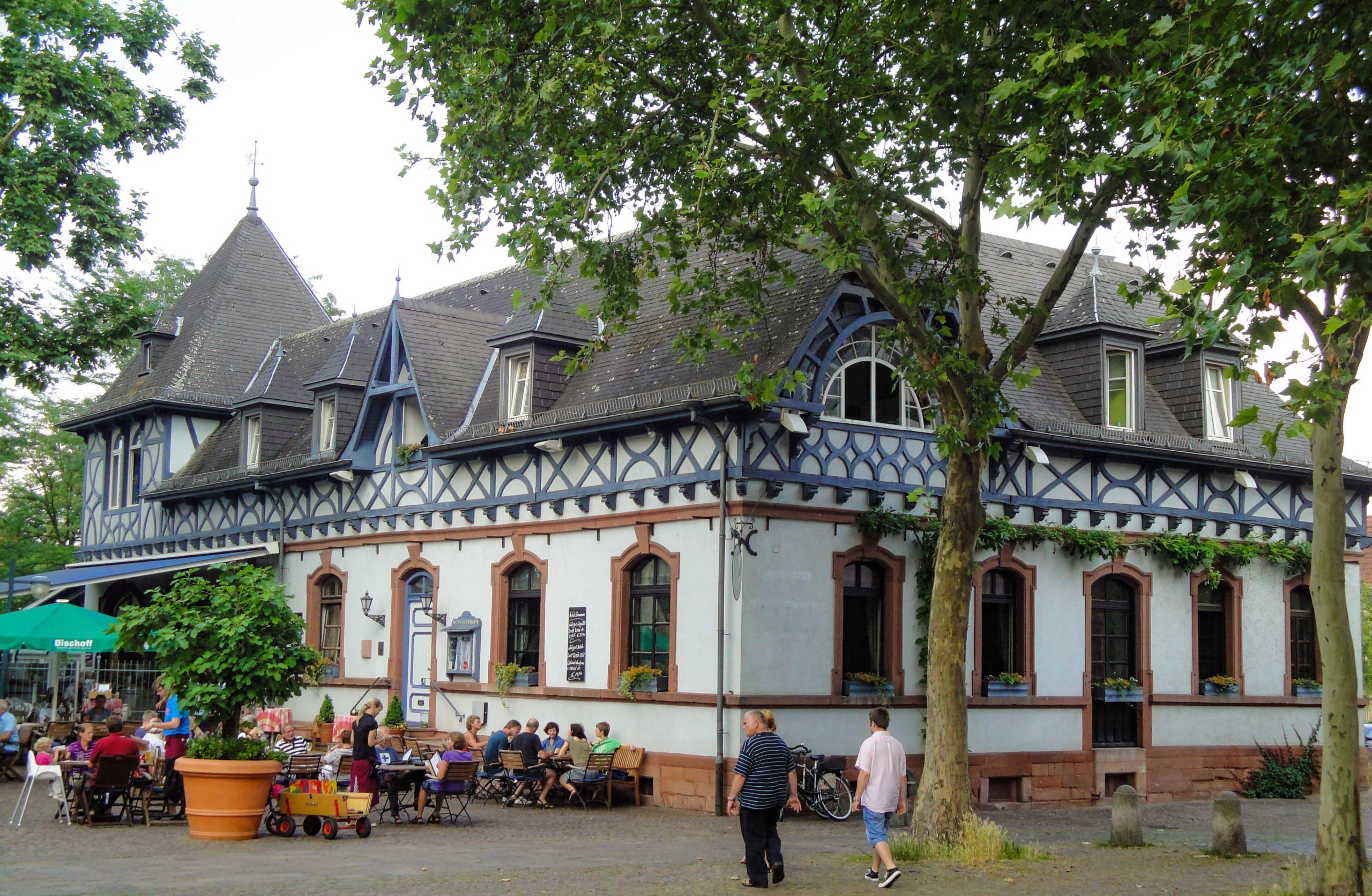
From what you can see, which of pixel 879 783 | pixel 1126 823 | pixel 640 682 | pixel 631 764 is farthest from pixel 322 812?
pixel 1126 823

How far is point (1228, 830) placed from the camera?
52.2 ft

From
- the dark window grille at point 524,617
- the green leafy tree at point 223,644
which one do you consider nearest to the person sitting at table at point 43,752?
the green leafy tree at point 223,644

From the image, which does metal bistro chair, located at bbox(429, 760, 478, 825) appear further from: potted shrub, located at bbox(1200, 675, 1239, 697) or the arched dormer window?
potted shrub, located at bbox(1200, 675, 1239, 697)

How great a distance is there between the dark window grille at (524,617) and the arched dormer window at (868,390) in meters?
5.48

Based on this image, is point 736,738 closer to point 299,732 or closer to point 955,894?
point 955,894

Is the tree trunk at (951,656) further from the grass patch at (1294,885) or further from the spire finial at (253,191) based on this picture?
the spire finial at (253,191)

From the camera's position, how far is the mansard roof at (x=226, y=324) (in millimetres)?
33844

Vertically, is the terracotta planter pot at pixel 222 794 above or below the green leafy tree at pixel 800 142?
below

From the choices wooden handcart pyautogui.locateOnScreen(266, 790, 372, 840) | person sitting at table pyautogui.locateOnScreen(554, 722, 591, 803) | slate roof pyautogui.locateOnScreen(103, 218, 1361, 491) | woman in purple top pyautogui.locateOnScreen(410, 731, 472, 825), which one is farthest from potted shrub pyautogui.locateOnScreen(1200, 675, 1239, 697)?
wooden handcart pyautogui.locateOnScreen(266, 790, 372, 840)

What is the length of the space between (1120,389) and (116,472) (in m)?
23.1

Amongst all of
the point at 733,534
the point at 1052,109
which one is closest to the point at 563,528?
the point at 733,534

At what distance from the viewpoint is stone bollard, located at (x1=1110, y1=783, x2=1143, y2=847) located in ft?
54.1

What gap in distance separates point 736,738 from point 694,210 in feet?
23.3

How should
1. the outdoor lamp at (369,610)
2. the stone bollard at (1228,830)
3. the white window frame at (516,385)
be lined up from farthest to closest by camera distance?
the outdoor lamp at (369,610) < the white window frame at (516,385) < the stone bollard at (1228,830)
